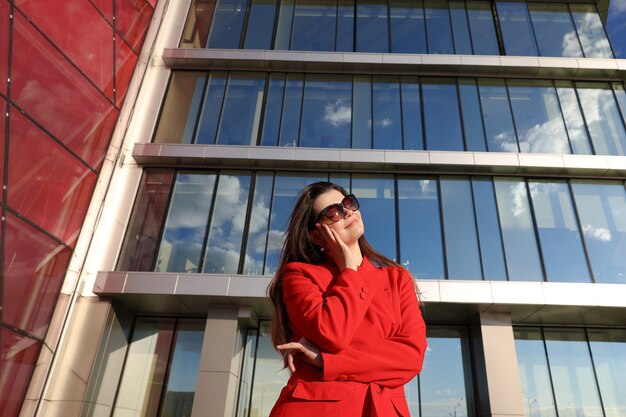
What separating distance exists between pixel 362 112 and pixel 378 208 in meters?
3.49

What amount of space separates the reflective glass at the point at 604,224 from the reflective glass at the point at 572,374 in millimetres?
1828

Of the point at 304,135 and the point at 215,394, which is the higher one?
the point at 304,135

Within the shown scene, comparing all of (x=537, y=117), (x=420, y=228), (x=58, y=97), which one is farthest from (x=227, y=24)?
(x=537, y=117)

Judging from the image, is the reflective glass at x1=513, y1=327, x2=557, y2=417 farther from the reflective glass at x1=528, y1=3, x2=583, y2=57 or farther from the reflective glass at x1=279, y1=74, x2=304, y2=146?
the reflective glass at x1=528, y1=3, x2=583, y2=57

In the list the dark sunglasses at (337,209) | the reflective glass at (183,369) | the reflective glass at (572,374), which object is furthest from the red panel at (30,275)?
the reflective glass at (572,374)

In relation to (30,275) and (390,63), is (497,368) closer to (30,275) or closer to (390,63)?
(390,63)

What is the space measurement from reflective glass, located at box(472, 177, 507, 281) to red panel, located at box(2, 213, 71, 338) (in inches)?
413

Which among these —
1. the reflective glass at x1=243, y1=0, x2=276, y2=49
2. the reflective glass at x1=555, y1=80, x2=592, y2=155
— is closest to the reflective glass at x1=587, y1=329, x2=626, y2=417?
the reflective glass at x1=555, y1=80, x2=592, y2=155

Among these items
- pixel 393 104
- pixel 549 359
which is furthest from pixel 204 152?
pixel 549 359

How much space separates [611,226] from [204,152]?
11.9 metres

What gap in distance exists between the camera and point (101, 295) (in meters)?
10.7

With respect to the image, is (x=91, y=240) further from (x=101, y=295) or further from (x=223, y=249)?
(x=223, y=249)

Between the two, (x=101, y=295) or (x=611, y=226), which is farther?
(x=611, y=226)

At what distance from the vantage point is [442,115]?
13.6 meters
